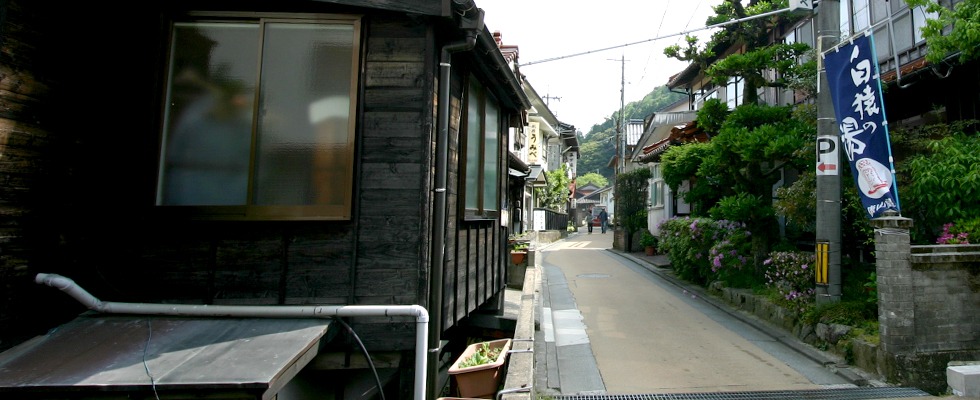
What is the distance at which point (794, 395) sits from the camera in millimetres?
5781

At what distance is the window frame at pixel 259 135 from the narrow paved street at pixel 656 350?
11.7ft

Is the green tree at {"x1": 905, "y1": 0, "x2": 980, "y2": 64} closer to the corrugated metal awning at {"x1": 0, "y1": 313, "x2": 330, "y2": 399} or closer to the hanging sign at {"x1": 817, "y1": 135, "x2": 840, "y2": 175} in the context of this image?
the hanging sign at {"x1": 817, "y1": 135, "x2": 840, "y2": 175}

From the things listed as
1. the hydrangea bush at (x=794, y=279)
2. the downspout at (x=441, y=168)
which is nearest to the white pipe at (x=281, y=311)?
the downspout at (x=441, y=168)

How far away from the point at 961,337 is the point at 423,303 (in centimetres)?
672

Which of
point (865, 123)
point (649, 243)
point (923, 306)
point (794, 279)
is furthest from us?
point (649, 243)

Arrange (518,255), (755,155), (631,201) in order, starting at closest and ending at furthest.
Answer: (755,155) < (518,255) < (631,201)

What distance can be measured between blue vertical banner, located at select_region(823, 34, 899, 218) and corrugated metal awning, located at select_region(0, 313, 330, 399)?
6.97 m

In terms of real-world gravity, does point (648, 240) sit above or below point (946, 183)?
below

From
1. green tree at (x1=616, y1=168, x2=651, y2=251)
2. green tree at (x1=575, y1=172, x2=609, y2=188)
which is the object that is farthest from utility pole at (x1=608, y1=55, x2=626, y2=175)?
green tree at (x1=575, y1=172, x2=609, y2=188)

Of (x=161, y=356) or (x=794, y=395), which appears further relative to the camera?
(x=794, y=395)

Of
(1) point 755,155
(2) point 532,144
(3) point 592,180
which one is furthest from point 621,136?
(3) point 592,180

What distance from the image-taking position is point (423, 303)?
4523 millimetres

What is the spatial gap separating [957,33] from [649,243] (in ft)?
52.6

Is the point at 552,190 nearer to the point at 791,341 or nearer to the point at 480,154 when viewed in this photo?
the point at 791,341
